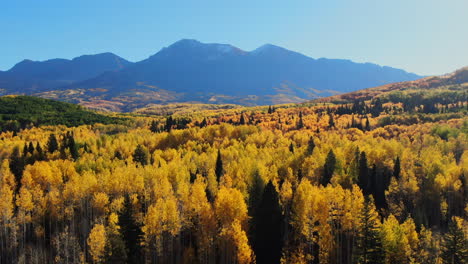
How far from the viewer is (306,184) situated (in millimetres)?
77625

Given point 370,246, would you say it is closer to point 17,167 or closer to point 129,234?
point 129,234

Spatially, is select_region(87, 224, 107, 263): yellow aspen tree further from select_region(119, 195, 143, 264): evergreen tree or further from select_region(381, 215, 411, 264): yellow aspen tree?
select_region(381, 215, 411, 264): yellow aspen tree

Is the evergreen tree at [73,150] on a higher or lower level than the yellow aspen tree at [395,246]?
higher

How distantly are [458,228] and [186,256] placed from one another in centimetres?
4548

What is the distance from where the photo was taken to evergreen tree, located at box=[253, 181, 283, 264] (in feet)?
207

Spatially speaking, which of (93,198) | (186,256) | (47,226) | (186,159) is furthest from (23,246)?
(186,159)

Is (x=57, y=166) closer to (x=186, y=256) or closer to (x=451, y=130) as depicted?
(x=186, y=256)

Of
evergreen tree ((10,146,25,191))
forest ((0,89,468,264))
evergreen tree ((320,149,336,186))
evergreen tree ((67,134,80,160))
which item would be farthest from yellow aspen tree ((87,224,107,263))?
evergreen tree ((67,134,80,160))

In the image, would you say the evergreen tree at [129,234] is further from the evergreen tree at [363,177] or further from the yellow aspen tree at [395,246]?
the evergreen tree at [363,177]

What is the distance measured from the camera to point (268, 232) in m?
63.7

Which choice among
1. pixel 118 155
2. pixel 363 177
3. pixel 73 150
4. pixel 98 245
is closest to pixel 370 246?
pixel 98 245

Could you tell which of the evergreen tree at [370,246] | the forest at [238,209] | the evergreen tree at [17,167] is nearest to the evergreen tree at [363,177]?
the forest at [238,209]

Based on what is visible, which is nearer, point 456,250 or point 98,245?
point 456,250

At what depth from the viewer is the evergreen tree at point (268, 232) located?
6300cm
